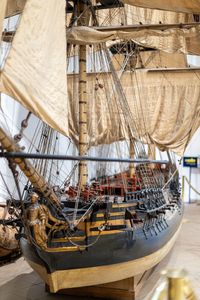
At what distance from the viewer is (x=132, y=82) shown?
8.82 metres

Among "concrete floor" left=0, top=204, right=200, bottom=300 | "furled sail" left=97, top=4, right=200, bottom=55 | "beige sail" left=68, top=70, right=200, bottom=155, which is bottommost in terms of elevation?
"concrete floor" left=0, top=204, right=200, bottom=300

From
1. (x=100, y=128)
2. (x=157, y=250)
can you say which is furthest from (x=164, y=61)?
(x=157, y=250)

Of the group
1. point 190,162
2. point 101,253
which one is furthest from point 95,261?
point 190,162

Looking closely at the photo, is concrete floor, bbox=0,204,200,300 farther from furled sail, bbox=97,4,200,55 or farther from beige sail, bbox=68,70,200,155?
furled sail, bbox=97,4,200,55

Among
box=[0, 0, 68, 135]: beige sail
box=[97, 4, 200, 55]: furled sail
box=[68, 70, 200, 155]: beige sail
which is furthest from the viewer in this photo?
box=[68, 70, 200, 155]: beige sail

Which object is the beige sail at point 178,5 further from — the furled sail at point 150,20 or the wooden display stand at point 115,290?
the wooden display stand at point 115,290

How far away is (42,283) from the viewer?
464 centimetres

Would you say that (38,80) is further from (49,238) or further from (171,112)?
(171,112)

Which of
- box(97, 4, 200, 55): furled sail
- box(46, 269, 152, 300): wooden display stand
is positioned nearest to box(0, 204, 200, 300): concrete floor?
box(46, 269, 152, 300): wooden display stand

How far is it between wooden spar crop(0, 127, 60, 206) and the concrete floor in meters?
1.33

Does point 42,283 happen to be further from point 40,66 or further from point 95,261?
A: point 40,66

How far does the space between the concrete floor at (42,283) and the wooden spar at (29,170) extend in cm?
133

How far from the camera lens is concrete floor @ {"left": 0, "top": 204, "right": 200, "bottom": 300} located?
422cm

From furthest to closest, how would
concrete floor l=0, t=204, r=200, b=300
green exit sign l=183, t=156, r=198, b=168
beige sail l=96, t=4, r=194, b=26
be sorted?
green exit sign l=183, t=156, r=198, b=168, beige sail l=96, t=4, r=194, b=26, concrete floor l=0, t=204, r=200, b=300
